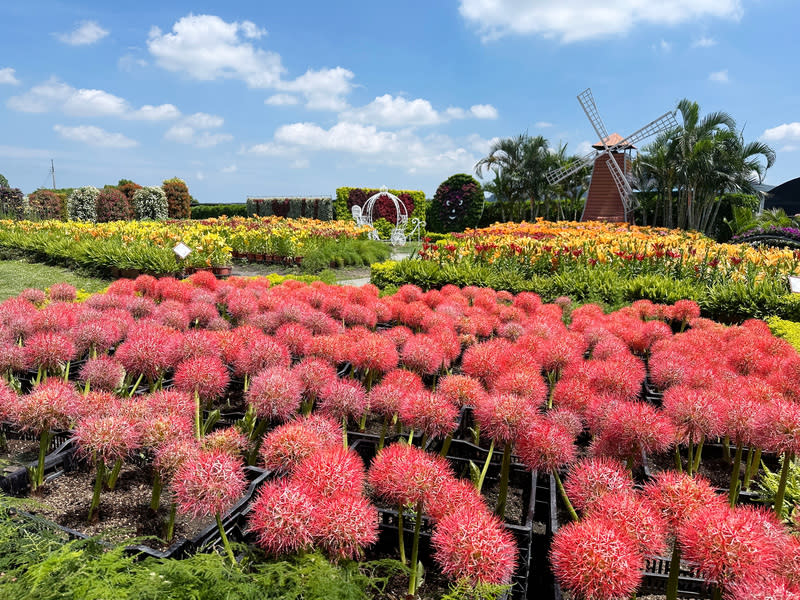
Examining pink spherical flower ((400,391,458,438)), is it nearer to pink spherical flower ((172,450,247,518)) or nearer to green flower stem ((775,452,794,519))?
pink spherical flower ((172,450,247,518))

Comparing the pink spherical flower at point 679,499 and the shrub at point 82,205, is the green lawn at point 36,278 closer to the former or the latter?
the pink spherical flower at point 679,499

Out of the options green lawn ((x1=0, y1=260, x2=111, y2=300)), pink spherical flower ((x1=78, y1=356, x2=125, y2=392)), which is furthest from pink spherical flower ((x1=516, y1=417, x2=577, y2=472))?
green lawn ((x1=0, y1=260, x2=111, y2=300))

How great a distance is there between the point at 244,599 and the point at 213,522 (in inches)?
31.3

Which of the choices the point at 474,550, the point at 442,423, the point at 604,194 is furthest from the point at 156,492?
the point at 604,194

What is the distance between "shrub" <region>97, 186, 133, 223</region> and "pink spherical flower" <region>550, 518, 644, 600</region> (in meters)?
29.4

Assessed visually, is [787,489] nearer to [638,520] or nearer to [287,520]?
[638,520]

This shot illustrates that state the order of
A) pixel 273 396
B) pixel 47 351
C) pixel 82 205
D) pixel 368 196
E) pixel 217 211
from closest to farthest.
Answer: pixel 273 396 → pixel 47 351 → pixel 82 205 → pixel 368 196 → pixel 217 211

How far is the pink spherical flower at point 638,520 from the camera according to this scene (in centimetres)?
133

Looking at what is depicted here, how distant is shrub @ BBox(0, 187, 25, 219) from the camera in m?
27.6

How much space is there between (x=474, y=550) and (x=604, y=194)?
1334 inches

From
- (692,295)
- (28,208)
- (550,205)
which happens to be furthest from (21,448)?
(550,205)

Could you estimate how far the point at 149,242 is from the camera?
485 inches

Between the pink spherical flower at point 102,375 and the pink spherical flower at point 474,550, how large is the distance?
1.82 metres

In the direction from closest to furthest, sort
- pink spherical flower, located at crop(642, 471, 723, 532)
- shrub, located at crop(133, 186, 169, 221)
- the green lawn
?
pink spherical flower, located at crop(642, 471, 723, 532) → the green lawn → shrub, located at crop(133, 186, 169, 221)
